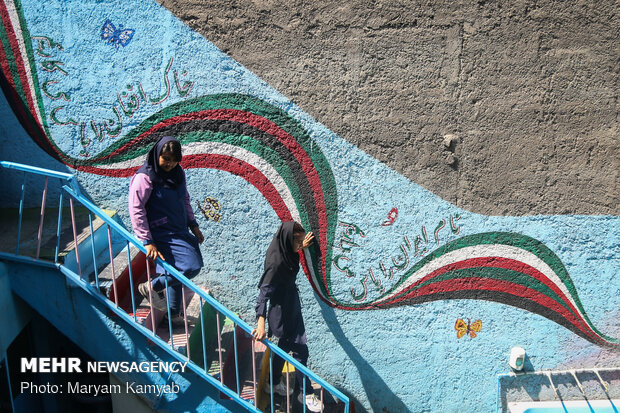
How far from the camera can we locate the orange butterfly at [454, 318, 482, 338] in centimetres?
497

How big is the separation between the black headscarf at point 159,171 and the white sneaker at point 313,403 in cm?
201

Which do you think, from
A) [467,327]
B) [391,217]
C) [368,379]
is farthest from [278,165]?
[467,327]

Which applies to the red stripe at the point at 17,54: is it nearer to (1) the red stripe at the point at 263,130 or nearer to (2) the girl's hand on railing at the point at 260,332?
(1) the red stripe at the point at 263,130

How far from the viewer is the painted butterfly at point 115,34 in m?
4.48

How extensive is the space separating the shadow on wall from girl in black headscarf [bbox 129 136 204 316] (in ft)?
4.33

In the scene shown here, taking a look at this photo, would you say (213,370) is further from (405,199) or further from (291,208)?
(405,199)

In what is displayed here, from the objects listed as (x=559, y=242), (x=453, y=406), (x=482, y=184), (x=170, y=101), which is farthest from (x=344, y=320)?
(x=170, y=101)

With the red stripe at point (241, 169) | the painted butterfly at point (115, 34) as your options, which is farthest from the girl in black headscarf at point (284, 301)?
the painted butterfly at point (115, 34)

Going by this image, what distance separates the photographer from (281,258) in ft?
14.1

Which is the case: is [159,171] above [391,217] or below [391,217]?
above

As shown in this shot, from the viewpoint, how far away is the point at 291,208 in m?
4.73

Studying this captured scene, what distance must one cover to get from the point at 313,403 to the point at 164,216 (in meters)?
1.91

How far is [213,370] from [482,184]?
260cm

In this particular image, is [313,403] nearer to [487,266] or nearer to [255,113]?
[487,266]
